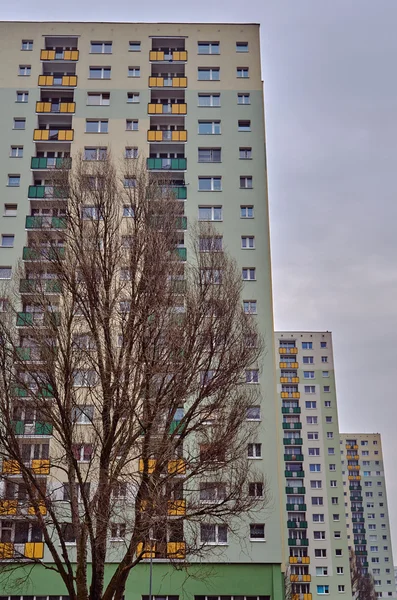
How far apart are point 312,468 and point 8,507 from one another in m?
70.0

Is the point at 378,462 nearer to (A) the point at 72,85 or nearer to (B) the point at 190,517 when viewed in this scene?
(A) the point at 72,85

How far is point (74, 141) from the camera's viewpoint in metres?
41.8

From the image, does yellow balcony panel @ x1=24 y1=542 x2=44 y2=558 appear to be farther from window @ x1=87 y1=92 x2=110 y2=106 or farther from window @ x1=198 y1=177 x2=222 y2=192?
window @ x1=87 y1=92 x2=110 y2=106

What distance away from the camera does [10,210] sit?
40.2 metres

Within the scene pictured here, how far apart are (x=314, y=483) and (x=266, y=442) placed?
5004 centimetres

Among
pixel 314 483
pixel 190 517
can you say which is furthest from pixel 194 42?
pixel 314 483

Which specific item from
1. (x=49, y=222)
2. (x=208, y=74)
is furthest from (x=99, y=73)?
(x=49, y=222)

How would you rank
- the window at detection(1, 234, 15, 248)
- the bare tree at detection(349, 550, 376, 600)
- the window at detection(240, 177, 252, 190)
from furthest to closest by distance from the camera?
the bare tree at detection(349, 550, 376, 600) < the window at detection(240, 177, 252, 190) < the window at detection(1, 234, 15, 248)

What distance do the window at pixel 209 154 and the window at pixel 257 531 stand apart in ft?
70.0

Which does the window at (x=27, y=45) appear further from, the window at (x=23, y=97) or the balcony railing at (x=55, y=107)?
the balcony railing at (x=55, y=107)

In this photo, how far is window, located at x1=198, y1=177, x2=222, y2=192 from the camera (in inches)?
1617

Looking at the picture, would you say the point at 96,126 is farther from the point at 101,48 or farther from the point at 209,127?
the point at 209,127

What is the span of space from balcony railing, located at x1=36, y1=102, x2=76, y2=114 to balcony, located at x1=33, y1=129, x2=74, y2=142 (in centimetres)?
138

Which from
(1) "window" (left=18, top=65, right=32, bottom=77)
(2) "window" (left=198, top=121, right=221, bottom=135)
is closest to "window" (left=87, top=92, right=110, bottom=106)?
(1) "window" (left=18, top=65, right=32, bottom=77)
